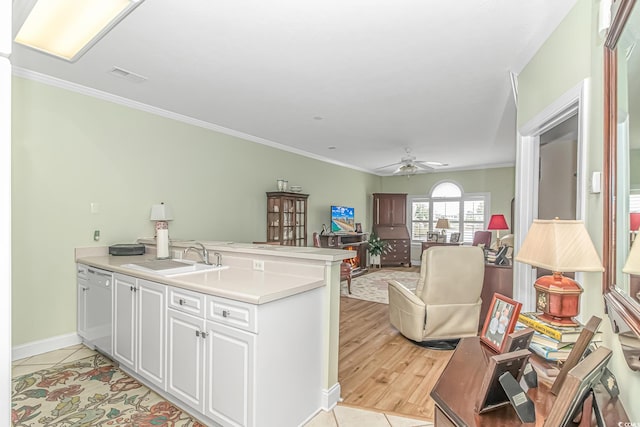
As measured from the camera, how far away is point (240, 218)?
5176 mm

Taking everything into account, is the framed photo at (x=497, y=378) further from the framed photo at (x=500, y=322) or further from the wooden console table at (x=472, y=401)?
the framed photo at (x=500, y=322)

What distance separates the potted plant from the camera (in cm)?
815

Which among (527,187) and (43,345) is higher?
(527,187)

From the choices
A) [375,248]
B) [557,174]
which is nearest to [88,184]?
[557,174]

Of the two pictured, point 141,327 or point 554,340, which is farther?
point 141,327

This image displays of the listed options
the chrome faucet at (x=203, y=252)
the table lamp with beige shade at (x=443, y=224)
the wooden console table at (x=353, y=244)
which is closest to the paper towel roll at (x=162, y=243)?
the chrome faucet at (x=203, y=252)

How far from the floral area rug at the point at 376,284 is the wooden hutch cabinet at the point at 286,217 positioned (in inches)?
52.5

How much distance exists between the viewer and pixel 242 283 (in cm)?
208

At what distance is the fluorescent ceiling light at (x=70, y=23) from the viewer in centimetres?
172

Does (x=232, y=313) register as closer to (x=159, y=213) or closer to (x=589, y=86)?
(x=589, y=86)

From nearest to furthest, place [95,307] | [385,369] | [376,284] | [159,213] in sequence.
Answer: [385,369]
[95,307]
[159,213]
[376,284]

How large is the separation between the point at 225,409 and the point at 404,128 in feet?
13.9

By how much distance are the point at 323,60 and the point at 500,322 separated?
2388 millimetres

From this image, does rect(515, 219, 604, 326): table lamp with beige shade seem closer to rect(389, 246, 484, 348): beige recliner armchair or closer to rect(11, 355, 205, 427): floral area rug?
rect(389, 246, 484, 348): beige recliner armchair
